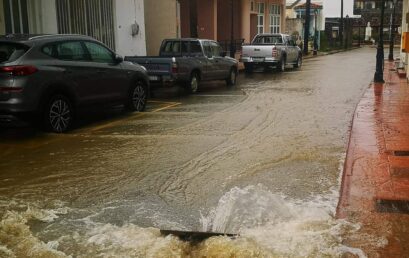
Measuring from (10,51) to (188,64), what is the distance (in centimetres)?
734

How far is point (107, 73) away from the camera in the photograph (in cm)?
1103

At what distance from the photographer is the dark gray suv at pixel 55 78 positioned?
8891 millimetres

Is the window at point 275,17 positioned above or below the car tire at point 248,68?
above

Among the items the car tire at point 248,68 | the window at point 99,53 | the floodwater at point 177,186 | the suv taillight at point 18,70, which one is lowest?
the floodwater at point 177,186

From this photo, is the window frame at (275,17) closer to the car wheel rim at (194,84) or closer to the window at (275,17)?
the window at (275,17)

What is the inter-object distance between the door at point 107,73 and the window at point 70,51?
0.22 meters

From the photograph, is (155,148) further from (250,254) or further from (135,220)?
(250,254)

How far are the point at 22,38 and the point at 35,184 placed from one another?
3.93 meters

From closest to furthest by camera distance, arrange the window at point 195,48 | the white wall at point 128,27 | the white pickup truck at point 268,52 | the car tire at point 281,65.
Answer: the window at point 195,48, the white wall at point 128,27, the white pickup truck at point 268,52, the car tire at point 281,65

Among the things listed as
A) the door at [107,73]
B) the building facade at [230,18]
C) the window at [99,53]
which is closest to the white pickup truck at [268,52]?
the building facade at [230,18]

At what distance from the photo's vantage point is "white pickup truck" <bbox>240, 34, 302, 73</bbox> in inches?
974

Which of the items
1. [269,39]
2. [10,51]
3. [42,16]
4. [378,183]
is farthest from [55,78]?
[269,39]

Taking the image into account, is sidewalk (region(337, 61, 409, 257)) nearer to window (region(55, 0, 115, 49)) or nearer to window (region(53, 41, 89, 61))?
window (region(53, 41, 89, 61))

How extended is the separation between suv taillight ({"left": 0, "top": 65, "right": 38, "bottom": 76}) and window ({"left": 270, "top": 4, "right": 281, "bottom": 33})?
35.9m
